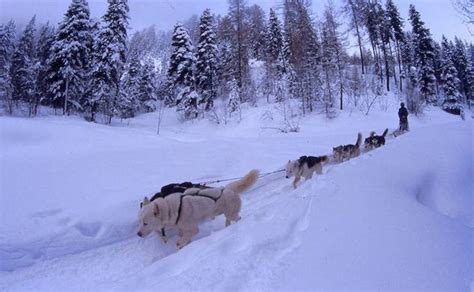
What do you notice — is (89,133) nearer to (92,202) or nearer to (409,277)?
(92,202)

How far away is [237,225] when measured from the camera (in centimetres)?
449

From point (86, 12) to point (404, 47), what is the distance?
44590 mm

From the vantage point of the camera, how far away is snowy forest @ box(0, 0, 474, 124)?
28703mm

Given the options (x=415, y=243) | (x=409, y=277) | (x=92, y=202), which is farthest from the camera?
(x=92, y=202)

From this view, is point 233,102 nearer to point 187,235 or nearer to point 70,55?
point 70,55

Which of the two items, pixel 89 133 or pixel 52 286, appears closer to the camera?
pixel 52 286

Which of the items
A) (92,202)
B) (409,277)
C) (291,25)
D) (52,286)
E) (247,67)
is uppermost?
(291,25)

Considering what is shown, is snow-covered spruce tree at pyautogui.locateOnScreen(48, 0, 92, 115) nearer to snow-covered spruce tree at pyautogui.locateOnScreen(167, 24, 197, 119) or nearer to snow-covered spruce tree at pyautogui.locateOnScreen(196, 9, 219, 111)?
snow-covered spruce tree at pyautogui.locateOnScreen(167, 24, 197, 119)

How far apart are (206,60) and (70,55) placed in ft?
43.8

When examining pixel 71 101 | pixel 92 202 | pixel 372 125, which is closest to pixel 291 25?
→ pixel 372 125

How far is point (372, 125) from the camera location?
2397cm

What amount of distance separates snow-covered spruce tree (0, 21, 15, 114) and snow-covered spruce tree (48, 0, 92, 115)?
198 inches

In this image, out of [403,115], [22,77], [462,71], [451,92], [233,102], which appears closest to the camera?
[403,115]

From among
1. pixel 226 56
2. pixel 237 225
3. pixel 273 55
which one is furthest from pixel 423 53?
pixel 237 225
